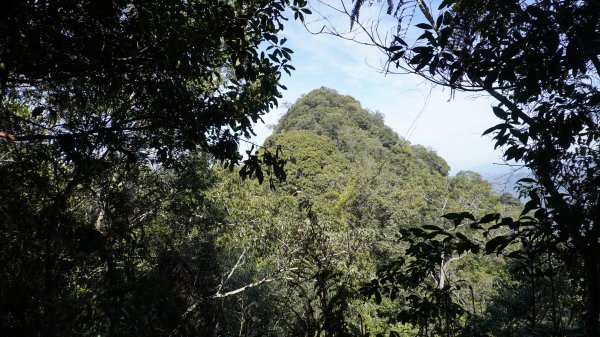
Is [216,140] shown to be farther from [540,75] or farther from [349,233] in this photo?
[349,233]

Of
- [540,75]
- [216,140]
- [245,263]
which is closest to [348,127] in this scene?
[245,263]

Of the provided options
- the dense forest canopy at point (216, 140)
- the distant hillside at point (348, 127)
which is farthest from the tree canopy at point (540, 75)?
the distant hillside at point (348, 127)

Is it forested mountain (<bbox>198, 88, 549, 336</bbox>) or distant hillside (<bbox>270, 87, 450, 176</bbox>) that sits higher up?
distant hillside (<bbox>270, 87, 450, 176</bbox>)

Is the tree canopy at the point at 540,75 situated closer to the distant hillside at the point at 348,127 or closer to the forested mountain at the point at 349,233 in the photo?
the forested mountain at the point at 349,233

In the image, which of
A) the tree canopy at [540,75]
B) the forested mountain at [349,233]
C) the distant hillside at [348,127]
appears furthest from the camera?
the distant hillside at [348,127]

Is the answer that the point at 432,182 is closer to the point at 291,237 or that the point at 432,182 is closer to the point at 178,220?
the point at 291,237

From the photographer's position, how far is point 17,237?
2.66m

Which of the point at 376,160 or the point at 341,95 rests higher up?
the point at 341,95

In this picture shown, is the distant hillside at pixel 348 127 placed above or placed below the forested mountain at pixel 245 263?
above

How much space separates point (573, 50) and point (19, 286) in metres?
3.13

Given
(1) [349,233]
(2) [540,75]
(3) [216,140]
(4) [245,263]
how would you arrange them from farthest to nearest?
(4) [245,263], (1) [349,233], (3) [216,140], (2) [540,75]

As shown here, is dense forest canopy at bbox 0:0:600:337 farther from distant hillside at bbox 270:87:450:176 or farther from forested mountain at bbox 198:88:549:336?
distant hillside at bbox 270:87:450:176

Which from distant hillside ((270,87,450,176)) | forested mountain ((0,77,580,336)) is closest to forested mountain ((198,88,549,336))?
forested mountain ((0,77,580,336))

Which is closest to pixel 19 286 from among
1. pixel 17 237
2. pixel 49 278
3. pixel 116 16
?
pixel 49 278
